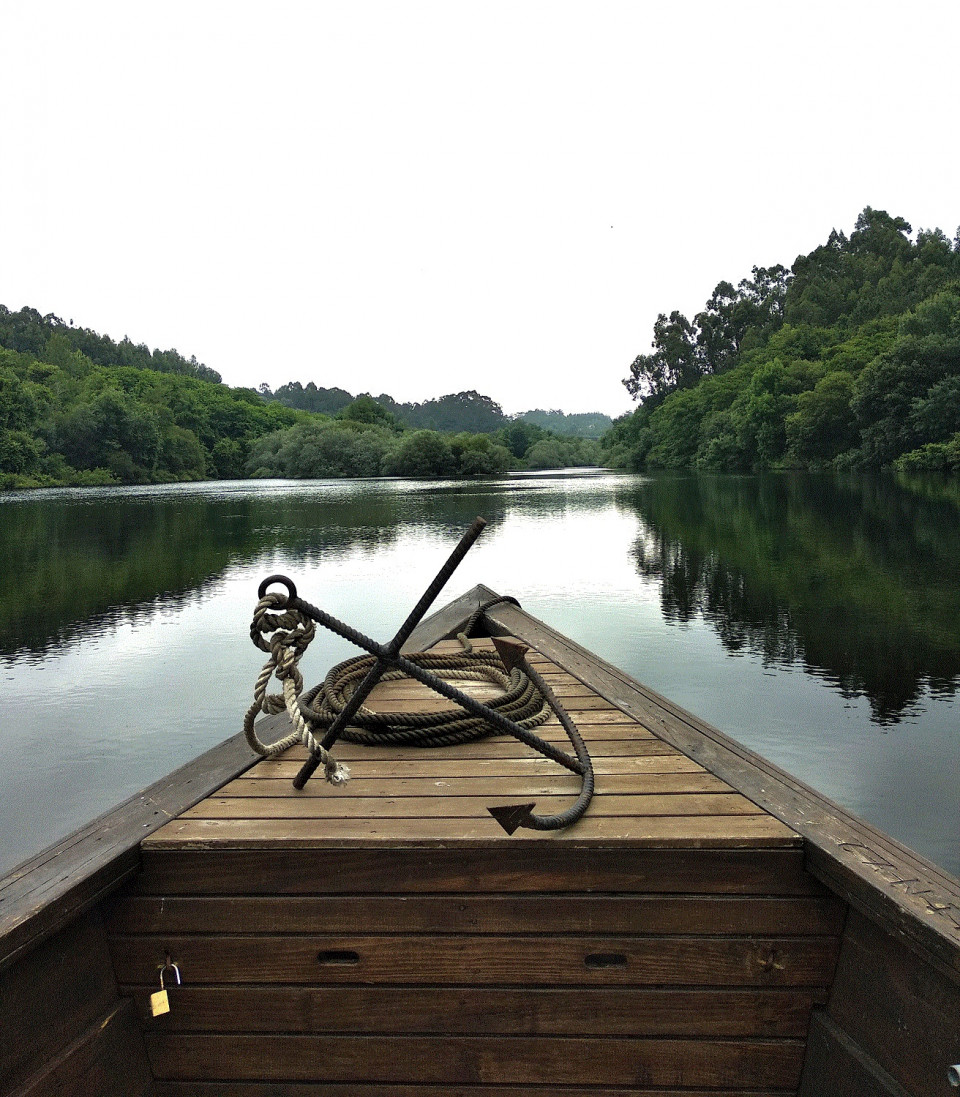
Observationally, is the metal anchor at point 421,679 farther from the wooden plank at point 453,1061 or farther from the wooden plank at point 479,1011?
the wooden plank at point 453,1061

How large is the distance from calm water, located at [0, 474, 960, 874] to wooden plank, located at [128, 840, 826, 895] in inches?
93.0

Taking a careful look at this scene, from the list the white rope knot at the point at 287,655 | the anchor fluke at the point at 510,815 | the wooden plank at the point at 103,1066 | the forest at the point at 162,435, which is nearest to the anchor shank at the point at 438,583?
the white rope knot at the point at 287,655

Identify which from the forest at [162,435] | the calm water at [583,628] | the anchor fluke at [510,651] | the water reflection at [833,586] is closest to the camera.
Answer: the anchor fluke at [510,651]

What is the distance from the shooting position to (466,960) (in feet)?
6.16

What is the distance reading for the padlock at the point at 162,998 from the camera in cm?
Result: 186

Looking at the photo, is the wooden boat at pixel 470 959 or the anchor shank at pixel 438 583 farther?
the anchor shank at pixel 438 583

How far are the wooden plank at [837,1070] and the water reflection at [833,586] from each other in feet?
13.5

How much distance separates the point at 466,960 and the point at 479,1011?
0.42 feet

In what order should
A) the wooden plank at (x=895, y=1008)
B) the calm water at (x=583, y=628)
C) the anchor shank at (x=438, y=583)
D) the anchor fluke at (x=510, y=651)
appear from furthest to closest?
the calm water at (x=583, y=628) → the anchor fluke at (x=510, y=651) → the anchor shank at (x=438, y=583) → the wooden plank at (x=895, y=1008)

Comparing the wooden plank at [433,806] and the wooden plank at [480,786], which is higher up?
the wooden plank at [433,806]

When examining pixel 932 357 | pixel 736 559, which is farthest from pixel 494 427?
pixel 736 559

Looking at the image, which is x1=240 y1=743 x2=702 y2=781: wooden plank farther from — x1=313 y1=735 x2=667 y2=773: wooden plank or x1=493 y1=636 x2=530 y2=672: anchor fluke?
x1=493 y1=636 x2=530 y2=672: anchor fluke

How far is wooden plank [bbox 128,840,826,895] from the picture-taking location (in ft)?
6.19

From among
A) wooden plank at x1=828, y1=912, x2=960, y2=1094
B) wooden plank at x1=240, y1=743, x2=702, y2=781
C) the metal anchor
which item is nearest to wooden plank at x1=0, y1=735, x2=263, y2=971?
wooden plank at x1=240, y1=743, x2=702, y2=781
